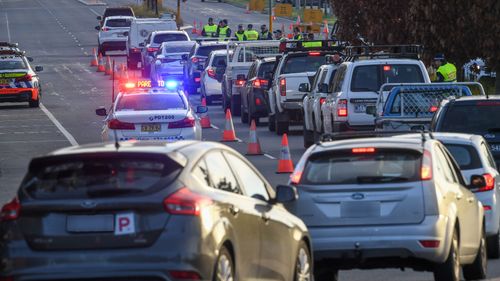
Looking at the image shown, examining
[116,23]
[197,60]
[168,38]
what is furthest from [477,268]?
[116,23]

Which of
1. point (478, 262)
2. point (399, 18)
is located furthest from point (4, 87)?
point (478, 262)

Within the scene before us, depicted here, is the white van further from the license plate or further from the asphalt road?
the license plate

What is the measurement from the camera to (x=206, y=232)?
1011cm

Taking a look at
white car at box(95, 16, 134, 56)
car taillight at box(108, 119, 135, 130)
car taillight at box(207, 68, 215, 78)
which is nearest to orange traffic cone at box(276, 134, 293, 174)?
car taillight at box(108, 119, 135, 130)

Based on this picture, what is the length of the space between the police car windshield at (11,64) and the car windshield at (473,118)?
2817cm

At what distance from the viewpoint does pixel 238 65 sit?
43.0 metres

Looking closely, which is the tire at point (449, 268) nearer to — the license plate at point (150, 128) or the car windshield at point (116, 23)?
the license plate at point (150, 128)

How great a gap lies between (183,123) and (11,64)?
70.4 ft

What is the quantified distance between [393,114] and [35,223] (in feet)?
Result: 47.6

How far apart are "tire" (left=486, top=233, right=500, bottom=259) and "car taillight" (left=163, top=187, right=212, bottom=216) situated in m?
7.17

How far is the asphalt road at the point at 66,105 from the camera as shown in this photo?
2859 cm

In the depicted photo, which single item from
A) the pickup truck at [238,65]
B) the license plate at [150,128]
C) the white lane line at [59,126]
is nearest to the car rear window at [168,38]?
the white lane line at [59,126]

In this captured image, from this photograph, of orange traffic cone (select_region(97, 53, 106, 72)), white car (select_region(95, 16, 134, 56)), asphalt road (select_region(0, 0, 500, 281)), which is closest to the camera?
asphalt road (select_region(0, 0, 500, 281))

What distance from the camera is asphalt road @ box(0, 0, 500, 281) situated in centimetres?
2859
